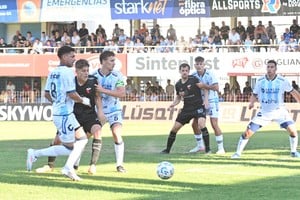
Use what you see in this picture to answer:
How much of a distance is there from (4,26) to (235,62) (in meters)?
16.5

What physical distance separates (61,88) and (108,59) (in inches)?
70.2

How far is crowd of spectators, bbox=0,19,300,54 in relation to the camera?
37.8 metres

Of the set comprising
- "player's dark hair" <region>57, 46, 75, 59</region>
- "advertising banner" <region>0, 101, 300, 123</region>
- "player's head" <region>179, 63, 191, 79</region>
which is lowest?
"advertising banner" <region>0, 101, 300, 123</region>

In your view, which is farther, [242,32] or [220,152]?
[242,32]

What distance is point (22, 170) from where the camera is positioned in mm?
14008

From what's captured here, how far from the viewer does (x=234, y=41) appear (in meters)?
38.8

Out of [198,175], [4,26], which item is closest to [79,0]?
[4,26]

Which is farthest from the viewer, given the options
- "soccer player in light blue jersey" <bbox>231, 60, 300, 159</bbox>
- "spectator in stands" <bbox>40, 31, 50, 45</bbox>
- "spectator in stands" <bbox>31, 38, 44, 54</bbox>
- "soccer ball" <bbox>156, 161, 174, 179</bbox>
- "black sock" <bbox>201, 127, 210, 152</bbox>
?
"spectator in stands" <bbox>40, 31, 50, 45</bbox>

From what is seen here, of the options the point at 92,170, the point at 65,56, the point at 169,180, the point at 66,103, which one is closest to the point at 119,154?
the point at 92,170

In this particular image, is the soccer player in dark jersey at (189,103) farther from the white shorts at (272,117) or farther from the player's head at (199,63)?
the white shorts at (272,117)

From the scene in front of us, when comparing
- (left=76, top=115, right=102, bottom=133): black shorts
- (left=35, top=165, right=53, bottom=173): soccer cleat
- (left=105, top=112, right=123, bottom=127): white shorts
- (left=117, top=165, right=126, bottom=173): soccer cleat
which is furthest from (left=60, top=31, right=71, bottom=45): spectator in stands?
(left=76, top=115, right=102, bottom=133): black shorts

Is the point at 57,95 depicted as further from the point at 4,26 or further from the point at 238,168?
the point at 4,26

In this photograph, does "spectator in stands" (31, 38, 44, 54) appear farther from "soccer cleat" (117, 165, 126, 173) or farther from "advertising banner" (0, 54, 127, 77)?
"soccer cleat" (117, 165, 126, 173)

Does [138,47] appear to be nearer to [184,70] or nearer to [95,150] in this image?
[184,70]
